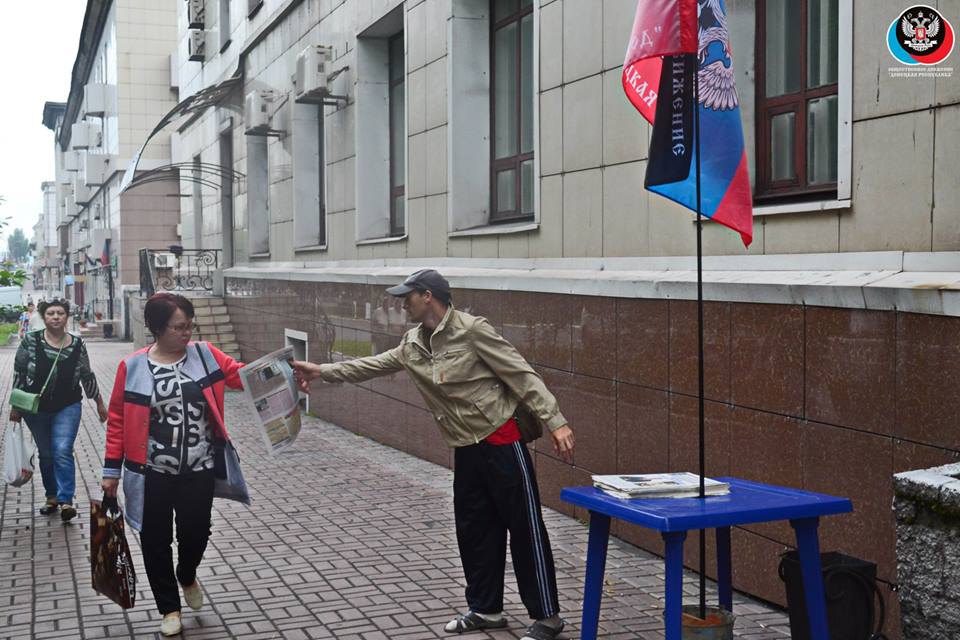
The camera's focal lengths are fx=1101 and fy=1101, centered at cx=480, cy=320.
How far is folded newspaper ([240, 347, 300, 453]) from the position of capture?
18.8ft

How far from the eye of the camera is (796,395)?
5.69 m

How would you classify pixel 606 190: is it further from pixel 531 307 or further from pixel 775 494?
pixel 775 494

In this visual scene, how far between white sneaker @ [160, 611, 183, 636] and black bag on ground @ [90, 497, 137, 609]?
203mm

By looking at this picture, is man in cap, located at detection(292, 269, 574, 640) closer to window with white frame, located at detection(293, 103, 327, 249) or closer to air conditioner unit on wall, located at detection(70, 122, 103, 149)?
window with white frame, located at detection(293, 103, 327, 249)

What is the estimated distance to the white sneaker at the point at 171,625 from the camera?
567 centimetres

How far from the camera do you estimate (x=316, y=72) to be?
13875 millimetres

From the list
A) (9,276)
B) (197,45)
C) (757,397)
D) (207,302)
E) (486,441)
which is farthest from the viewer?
(197,45)

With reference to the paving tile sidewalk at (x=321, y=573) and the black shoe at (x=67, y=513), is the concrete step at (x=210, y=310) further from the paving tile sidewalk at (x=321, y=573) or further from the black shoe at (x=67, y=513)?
the black shoe at (x=67, y=513)

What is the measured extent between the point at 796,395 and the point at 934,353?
3.13ft

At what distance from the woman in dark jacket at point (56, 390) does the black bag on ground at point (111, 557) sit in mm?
2844

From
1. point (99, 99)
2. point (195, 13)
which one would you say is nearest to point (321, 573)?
point (195, 13)

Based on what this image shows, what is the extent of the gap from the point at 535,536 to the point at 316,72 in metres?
9.70

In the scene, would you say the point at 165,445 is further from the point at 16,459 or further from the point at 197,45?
the point at 197,45

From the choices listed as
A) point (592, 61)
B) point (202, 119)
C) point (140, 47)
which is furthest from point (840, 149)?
point (140, 47)
